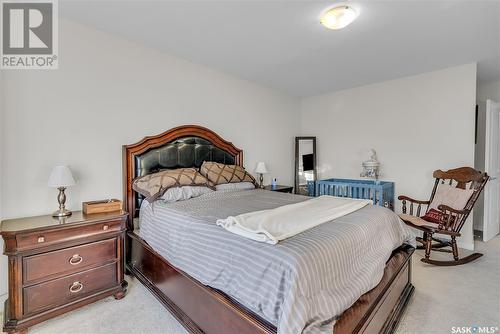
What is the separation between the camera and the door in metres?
3.53

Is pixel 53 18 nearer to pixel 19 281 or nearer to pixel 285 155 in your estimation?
pixel 19 281

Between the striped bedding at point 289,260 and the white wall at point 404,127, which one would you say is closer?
the striped bedding at point 289,260

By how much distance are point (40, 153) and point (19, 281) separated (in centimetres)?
110

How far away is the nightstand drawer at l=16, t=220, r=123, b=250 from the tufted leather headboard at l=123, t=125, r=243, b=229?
0.60 meters

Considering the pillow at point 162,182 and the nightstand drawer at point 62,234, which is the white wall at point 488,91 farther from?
the nightstand drawer at point 62,234

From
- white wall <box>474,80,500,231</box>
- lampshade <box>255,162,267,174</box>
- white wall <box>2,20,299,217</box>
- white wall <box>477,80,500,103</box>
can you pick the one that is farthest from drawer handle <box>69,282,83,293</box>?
white wall <box>477,80,500,103</box>

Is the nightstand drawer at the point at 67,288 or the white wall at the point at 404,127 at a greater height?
the white wall at the point at 404,127

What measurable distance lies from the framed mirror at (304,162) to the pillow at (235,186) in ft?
5.93

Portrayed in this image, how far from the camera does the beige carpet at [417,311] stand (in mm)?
1888

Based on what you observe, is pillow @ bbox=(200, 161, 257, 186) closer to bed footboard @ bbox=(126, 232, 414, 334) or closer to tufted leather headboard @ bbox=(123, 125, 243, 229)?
tufted leather headboard @ bbox=(123, 125, 243, 229)

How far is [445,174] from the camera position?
11.3ft

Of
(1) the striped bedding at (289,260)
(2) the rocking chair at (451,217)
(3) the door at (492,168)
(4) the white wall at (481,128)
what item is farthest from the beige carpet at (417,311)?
(4) the white wall at (481,128)

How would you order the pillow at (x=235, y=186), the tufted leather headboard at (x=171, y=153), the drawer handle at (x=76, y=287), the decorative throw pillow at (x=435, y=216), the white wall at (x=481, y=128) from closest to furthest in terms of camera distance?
the drawer handle at (x=76, y=287)
the tufted leather headboard at (x=171, y=153)
the decorative throw pillow at (x=435, y=216)
the pillow at (x=235, y=186)
the white wall at (x=481, y=128)

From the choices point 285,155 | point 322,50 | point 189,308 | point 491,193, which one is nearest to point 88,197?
point 189,308
